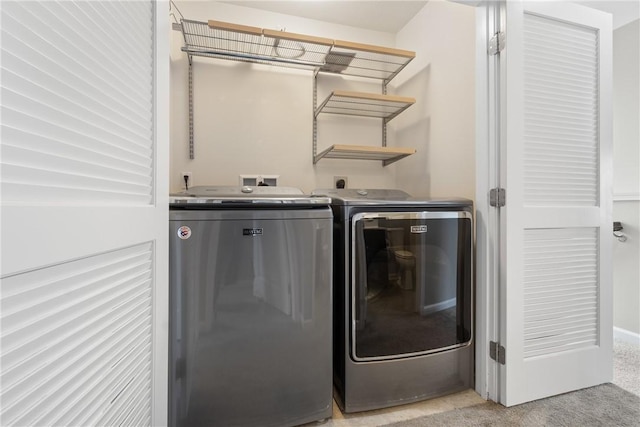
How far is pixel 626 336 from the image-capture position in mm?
1976

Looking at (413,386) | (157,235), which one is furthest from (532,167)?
(157,235)

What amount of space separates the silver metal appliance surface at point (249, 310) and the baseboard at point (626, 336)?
219cm

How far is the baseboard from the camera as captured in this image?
1.92 metres

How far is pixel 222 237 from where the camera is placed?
1110 mm

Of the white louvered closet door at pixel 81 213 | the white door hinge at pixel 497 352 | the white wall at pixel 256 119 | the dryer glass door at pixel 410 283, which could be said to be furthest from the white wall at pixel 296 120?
the white louvered closet door at pixel 81 213

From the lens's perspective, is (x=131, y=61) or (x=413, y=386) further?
(x=413, y=386)

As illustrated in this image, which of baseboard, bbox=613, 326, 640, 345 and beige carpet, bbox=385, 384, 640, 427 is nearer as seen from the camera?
beige carpet, bbox=385, 384, 640, 427

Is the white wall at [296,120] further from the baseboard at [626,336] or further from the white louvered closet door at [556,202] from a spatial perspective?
the baseboard at [626,336]

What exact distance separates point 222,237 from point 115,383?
0.54 metres

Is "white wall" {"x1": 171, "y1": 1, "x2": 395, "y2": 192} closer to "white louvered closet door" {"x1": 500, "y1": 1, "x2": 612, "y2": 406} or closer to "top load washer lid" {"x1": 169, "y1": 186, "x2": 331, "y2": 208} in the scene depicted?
"top load washer lid" {"x1": 169, "y1": 186, "x2": 331, "y2": 208}

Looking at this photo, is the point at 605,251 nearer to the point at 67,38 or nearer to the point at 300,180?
the point at 300,180

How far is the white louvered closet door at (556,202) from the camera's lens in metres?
1.33


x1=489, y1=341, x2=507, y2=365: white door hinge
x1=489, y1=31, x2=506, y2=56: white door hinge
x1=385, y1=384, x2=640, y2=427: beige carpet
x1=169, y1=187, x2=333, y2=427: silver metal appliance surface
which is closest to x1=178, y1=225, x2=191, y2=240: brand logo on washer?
x1=169, y1=187, x2=333, y2=427: silver metal appliance surface

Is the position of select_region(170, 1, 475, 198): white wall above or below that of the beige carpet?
above
